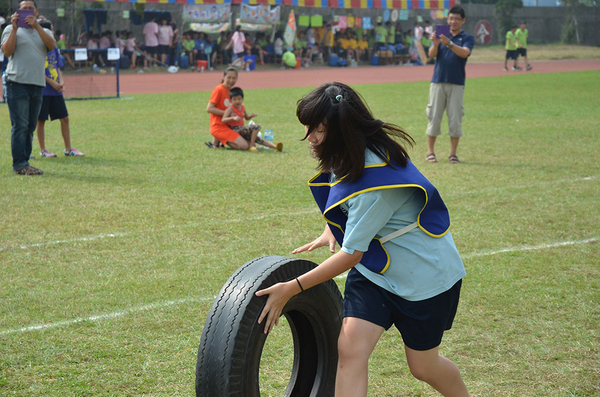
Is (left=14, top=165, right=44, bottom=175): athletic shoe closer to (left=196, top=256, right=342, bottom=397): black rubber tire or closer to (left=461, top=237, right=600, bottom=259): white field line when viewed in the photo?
(left=461, top=237, right=600, bottom=259): white field line

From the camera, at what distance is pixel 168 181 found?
26.6ft

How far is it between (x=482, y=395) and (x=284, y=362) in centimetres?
108

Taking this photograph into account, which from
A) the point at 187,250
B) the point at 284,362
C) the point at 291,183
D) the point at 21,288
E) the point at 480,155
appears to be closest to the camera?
the point at 284,362

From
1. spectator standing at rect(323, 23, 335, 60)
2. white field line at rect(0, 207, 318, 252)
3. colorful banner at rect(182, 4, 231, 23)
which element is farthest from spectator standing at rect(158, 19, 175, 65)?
white field line at rect(0, 207, 318, 252)

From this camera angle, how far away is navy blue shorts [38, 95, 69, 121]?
373 inches

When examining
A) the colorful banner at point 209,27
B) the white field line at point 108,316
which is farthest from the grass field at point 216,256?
the colorful banner at point 209,27

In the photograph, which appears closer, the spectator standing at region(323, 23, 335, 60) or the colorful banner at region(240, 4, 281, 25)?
the colorful banner at region(240, 4, 281, 25)

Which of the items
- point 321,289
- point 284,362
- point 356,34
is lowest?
point 284,362

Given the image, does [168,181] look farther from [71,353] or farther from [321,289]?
[321,289]

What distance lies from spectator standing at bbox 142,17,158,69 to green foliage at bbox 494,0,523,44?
30.6 m

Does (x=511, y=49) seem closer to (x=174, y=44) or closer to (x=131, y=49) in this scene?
(x=174, y=44)

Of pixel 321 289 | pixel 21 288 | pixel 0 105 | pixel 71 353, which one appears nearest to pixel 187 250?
pixel 21 288

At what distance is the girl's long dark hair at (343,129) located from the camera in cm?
244

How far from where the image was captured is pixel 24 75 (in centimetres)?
819
